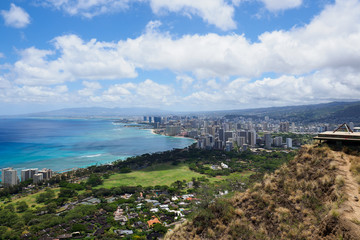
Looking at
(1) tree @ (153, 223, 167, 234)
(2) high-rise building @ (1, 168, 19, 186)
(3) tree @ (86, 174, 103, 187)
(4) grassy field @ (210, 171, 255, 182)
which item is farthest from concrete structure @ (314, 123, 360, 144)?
(2) high-rise building @ (1, 168, 19, 186)

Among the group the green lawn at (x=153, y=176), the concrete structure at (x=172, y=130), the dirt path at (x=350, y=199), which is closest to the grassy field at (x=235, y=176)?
the green lawn at (x=153, y=176)

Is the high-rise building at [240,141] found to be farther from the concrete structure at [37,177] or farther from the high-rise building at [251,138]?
the concrete structure at [37,177]

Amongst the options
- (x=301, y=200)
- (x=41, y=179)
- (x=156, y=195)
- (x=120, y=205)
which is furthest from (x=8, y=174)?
(x=301, y=200)

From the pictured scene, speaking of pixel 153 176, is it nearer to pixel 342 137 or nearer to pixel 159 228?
pixel 159 228

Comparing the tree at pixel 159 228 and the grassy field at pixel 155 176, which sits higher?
the tree at pixel 159 228

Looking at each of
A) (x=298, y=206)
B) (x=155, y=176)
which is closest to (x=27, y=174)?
(x=155, y=176)

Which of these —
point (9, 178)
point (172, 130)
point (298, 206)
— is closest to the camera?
point (298, 206)
